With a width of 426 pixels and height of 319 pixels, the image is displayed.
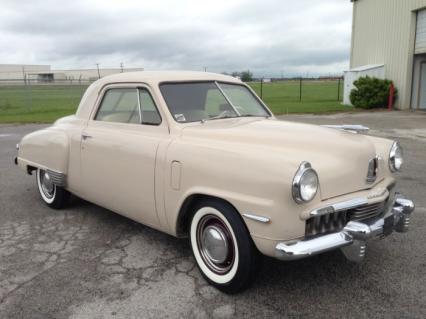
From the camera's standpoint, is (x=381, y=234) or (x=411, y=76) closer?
(x=381, y=234)

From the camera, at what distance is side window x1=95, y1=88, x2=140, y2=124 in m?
4.18

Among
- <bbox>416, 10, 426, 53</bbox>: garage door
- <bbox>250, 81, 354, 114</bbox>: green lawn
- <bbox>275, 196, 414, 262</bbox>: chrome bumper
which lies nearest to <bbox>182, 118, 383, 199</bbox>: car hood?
<bbox>275, 196, 414, 262</bbox>: chrome bumper

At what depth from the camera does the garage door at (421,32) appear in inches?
696

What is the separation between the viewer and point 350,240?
2.92 metres

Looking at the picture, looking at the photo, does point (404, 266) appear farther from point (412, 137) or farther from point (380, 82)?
point (380, 82)

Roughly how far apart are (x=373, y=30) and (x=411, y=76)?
3.55 meters

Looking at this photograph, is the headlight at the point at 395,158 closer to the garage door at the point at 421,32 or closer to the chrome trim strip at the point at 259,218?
the chrome trim strip at the point at 259,218

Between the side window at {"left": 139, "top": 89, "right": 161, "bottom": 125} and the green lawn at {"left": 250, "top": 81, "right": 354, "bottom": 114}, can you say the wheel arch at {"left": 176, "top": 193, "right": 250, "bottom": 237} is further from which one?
the green lawn at {"left": 250, "top": 81, "right": 354, "bottom": 114}

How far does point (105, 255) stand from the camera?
396 centimetres

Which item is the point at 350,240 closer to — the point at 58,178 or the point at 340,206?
the point at 340,206

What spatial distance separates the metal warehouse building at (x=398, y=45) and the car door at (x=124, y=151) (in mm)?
16912

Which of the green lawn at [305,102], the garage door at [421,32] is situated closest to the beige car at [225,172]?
the green lawn at [305,102]

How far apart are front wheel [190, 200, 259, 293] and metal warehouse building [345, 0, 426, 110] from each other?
17.5 metres

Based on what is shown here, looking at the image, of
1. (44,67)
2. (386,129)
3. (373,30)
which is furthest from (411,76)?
(44,67)
